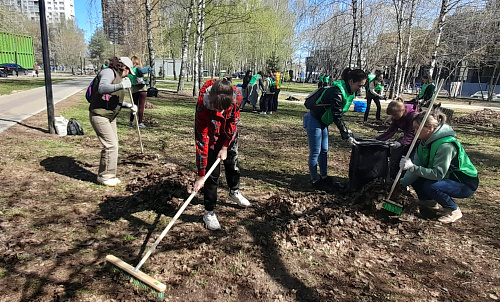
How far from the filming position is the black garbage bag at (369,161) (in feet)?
13.7

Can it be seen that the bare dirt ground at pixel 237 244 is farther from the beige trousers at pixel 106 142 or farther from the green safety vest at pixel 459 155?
the green safety vest at pixel 459 155

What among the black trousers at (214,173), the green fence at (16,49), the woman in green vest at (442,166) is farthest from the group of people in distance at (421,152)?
the green fence at (16,49)

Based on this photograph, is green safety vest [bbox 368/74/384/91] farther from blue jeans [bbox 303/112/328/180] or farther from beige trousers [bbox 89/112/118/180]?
beige trousers [bbox 89/112/118/180]

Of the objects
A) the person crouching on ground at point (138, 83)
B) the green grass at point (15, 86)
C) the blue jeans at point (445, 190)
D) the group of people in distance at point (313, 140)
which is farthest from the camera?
the green grass at point (15, 86)

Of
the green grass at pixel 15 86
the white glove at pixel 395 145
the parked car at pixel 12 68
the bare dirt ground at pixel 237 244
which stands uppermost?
the parked car at pixel 12 68

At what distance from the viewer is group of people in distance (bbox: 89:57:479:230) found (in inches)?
120

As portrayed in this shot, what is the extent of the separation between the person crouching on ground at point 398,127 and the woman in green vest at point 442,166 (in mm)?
644

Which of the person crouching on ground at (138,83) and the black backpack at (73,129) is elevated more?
the person crouching on ground at (138,83)

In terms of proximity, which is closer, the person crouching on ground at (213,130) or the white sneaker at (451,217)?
Answer: the person crouching on ground at (213,130)

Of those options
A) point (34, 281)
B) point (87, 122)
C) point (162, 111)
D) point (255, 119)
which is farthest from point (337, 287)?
point (162, 111)

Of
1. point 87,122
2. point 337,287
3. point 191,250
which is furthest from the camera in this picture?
point 87,122

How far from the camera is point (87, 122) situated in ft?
27.2

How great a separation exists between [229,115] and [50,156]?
12.7ft

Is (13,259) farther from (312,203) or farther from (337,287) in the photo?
(312,203)
